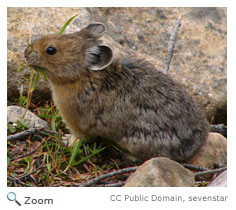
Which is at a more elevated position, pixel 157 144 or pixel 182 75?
pixel 182 75

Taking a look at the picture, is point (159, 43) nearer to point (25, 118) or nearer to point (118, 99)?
point (118, 99)

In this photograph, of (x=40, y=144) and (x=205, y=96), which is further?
(x=205, y=96)

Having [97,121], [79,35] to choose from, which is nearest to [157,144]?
[97,121]

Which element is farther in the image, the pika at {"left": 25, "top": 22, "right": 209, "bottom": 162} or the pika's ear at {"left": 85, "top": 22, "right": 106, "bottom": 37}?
the pika's ear at {"left": 85, "top": 22, "right": 106, "bottom": 37}

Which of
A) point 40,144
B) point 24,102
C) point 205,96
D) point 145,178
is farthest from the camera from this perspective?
point 205,96

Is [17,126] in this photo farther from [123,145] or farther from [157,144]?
[157,144]

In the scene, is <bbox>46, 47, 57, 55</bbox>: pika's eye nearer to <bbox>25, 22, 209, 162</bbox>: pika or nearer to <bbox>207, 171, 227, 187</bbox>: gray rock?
<bbox>25, 22, 209, 162</bbox>: pika
